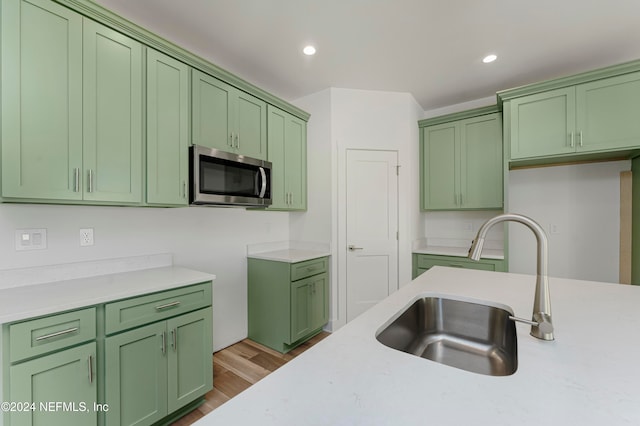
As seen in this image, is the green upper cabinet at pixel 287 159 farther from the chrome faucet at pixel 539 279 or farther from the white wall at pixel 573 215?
the white wall at pixel 573 215

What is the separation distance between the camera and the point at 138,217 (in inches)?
79.9

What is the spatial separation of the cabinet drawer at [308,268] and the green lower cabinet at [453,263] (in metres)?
1.07

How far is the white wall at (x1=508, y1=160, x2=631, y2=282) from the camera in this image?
8.71 feet

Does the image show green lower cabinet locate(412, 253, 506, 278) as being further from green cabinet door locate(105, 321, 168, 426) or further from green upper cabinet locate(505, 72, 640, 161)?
green cabinet door locate(105, 321, 168, 426)

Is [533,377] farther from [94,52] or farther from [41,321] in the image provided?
[94,52]

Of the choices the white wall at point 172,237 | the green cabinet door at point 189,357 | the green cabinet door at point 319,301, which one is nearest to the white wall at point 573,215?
the green cabinet door at point 319,301

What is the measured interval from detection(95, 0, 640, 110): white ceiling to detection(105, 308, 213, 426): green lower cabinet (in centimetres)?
203

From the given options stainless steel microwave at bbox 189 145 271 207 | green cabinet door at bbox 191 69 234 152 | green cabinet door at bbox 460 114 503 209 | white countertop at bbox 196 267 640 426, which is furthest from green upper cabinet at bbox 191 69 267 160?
green cabinet door at bbox 460 114 503 209

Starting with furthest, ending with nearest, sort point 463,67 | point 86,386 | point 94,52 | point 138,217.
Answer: point 463,67 → point 138,217 → point 94,52 → point 86,386

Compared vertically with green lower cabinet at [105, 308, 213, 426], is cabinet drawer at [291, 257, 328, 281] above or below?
above

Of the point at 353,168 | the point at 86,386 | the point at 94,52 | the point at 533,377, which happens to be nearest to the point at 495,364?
the point at 533,377

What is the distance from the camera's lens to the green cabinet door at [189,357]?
1637 mm

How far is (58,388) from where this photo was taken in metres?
1.24

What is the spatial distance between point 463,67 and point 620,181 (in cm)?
184
